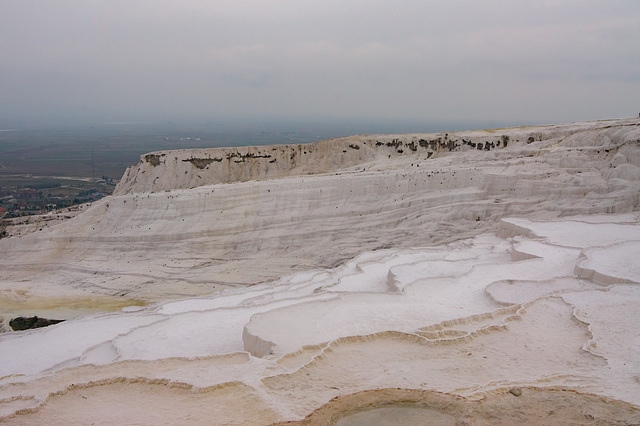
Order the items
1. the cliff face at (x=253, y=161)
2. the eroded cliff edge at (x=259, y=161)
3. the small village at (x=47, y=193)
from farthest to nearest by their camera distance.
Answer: the small village at (x=47, y=193)
the cliff face at (x=253, y=161)
the eroded cliff edge at (x=259, y=161)

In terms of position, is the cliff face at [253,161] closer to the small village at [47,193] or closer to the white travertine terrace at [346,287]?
the white travertine terrace at [346,287]

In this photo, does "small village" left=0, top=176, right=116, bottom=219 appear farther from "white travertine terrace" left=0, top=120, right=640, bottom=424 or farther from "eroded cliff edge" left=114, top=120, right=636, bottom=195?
"white travertine terrace" left=0, top=120, right=640, bottom=424

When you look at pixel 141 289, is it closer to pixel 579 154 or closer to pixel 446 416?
pixel 446 416

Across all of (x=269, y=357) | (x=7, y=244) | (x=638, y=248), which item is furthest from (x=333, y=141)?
(x=269, y=357)

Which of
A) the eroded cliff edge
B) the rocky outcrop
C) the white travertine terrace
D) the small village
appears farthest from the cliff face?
the rocky outcrop

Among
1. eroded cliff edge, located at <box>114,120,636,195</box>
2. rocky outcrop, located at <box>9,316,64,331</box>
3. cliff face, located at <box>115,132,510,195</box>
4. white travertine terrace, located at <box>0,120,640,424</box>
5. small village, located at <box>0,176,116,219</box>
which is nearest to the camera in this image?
white travertine terrace, located at <box>0,120,640,424</box>

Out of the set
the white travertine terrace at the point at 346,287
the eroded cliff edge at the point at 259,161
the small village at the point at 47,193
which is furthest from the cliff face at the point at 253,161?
the small village at the point at 47,193

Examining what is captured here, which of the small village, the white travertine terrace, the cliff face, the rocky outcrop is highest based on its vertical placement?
the cliff face

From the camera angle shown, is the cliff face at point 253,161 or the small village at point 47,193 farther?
the small village at point 47,193

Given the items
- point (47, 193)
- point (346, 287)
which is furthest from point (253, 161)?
point (47, 193)
